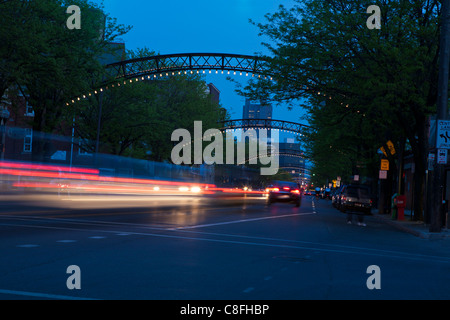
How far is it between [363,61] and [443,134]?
239 inches

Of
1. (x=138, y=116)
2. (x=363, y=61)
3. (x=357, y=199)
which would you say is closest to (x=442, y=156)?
(x=363, y=61)

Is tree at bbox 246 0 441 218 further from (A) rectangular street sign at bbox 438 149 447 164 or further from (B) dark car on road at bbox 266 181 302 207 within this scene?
(B) dark car on road at bbox 266 181 302 207

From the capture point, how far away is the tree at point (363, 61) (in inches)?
943

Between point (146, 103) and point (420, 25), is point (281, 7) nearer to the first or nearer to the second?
point (420, 25)

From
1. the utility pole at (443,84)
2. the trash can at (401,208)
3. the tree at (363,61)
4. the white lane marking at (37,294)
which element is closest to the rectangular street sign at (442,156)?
the utility pole at (443,84)

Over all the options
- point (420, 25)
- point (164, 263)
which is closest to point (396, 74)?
point (420, 25)

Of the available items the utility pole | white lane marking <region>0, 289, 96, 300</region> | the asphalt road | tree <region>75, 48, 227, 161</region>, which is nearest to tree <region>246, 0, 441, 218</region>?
the utility pole

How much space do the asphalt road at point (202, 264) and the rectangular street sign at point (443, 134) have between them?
5146 mm

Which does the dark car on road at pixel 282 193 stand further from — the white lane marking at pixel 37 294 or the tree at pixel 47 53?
the white lane marking at pixel 37 294

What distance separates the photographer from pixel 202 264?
9.84 meters

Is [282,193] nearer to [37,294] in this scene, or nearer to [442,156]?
[442,156]

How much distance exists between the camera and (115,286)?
751cm

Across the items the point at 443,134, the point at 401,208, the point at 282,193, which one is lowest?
the point at 401,208
